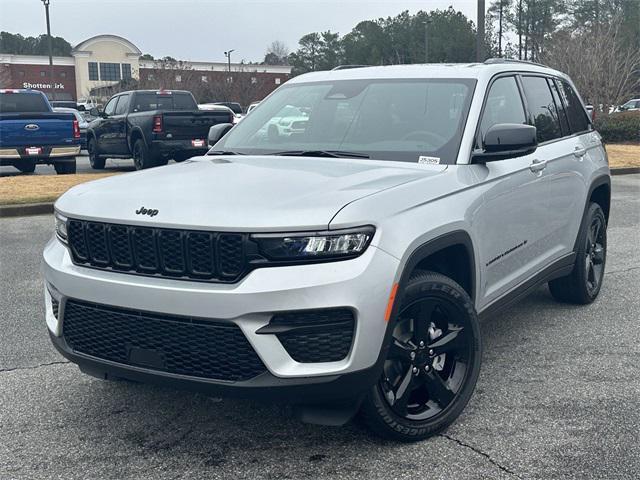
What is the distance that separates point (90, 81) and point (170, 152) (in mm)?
80347

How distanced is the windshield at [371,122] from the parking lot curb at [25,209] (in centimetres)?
695

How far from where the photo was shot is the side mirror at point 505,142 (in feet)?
13.6

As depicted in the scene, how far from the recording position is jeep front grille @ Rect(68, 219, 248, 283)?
319 centimetres


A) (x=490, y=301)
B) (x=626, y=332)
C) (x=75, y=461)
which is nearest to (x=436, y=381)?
(x=490, y=301)

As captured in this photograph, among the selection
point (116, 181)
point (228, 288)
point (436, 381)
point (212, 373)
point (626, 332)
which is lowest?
point (626, 332)

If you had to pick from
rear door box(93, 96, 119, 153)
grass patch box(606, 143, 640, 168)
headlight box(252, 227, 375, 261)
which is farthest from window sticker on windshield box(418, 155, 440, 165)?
rear door box(93, 96, 119, 153)

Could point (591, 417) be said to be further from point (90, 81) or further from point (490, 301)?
point (90, 81)

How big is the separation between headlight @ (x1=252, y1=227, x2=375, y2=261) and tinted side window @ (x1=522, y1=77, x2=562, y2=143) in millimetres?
2594

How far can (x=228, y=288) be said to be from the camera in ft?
10.3

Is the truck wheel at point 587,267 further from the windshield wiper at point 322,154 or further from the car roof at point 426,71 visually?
the windshield wiper at point 322,154

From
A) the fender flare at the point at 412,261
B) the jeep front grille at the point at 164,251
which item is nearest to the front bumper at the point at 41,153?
the jeep front grille at the point at 164,251

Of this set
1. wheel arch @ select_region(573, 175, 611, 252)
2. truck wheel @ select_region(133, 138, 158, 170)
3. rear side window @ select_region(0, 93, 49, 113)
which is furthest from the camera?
rear side window @ select_region(0, 93, 49, 113)

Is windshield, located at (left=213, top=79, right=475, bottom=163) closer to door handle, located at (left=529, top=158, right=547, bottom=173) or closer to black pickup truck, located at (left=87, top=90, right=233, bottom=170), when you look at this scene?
door handle, located at (left=529, top=158, right=547, bottom=173)

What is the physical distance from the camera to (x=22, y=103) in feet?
58.5
